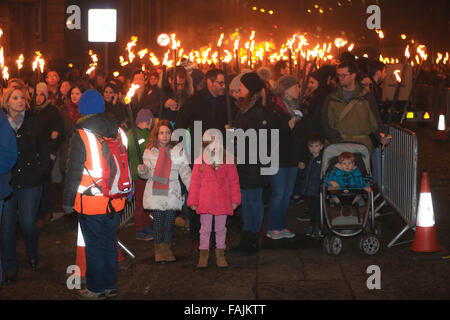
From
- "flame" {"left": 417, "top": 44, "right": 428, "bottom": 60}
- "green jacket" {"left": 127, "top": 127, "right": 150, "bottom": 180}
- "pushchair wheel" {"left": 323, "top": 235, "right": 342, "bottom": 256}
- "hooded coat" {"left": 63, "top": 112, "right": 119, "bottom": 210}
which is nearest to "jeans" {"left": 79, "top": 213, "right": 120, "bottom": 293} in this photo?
"hooded coat" {"left": 63, "top": 112, "right": 119, "bottom": 210}

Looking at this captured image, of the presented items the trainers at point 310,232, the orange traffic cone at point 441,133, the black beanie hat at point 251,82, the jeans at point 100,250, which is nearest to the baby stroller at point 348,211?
the trainers at point 310,232

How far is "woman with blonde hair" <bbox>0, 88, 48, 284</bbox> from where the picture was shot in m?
7.80

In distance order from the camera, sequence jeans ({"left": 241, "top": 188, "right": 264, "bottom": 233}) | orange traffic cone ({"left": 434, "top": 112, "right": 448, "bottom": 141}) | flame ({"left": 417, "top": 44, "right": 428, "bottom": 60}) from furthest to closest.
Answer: orange traffic cone ({"left": 434, "top": 112, "right": 448, "bottom": 141}) < flame ({"left": 417, "top": 44, "right": 428, "bottom": 60}) < jeans ({"left": 241, "top": 188, "right": 264, "bottom": 233})

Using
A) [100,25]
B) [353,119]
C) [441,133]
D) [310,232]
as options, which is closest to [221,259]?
[310,232]

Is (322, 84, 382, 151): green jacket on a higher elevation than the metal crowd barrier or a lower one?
higher

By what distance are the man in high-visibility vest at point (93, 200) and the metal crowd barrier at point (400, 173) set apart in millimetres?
3431

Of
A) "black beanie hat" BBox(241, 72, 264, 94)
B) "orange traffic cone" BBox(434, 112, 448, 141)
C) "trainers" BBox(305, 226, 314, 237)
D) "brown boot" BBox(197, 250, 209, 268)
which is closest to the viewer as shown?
"brown boot" BBox(197, 250, 209, 268)

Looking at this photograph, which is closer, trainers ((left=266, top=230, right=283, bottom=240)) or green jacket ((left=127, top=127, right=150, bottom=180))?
green jacket ((left=127, top=127, right=150, bottom=180))

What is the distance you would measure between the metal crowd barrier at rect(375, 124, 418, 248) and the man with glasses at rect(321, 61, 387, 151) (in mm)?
375

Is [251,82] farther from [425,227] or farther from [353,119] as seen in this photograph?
A: [425,227]

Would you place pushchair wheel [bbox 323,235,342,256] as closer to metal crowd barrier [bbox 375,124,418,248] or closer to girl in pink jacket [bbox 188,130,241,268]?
metal crowd barrier [bbox 375,124,418,248]

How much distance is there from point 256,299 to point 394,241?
A: 2.52 meters

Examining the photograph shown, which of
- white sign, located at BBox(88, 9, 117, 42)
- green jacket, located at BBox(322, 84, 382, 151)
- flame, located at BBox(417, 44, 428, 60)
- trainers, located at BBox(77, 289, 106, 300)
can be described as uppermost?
white sign, located at BBox(88, 9, 117, 42)

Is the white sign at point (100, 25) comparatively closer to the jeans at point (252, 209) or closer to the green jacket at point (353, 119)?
the green jacket at point (353, 119)
